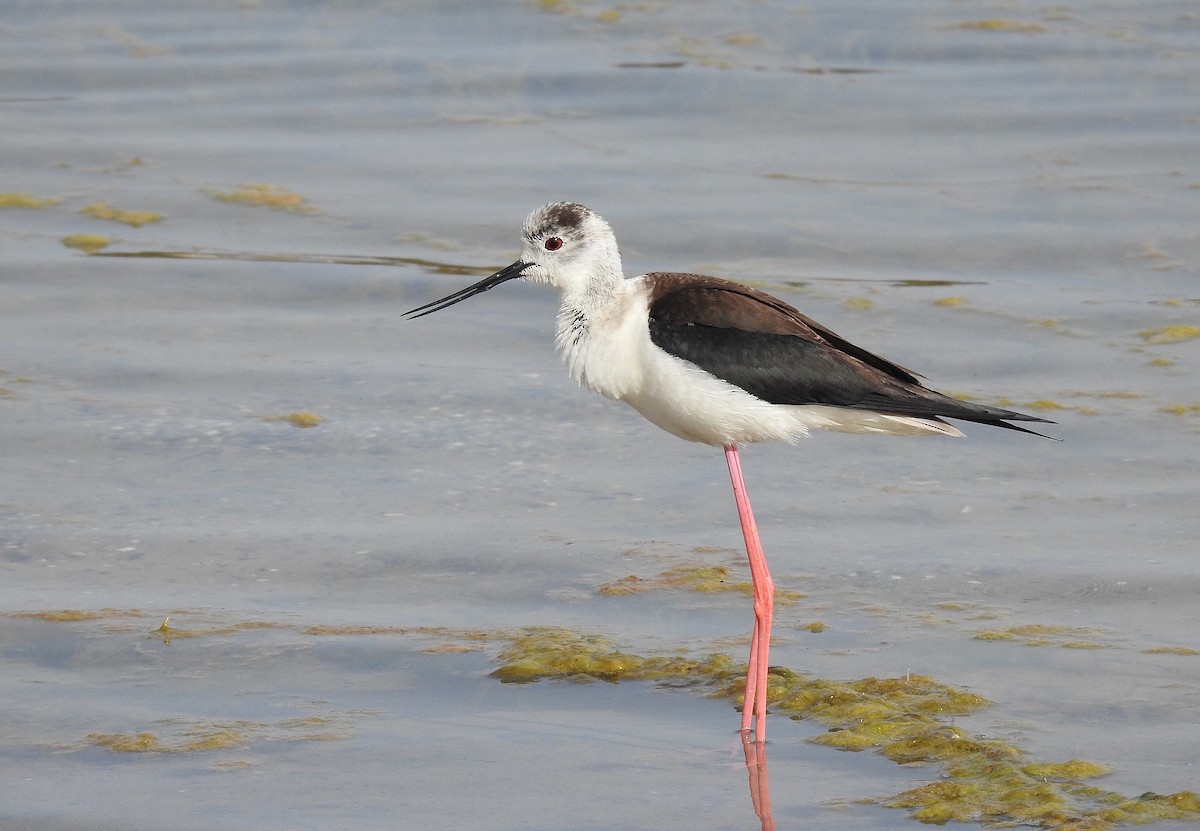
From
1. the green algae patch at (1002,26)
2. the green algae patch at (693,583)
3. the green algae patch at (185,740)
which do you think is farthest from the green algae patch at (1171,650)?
the green algae patch at (1002,26)

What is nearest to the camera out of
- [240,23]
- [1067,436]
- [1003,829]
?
[1003,829]

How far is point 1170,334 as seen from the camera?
7.84 meters

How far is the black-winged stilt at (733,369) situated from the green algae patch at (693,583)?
0.43 metres

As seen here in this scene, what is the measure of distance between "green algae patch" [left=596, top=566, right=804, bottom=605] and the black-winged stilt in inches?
16.8

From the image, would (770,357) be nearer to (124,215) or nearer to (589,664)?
(589,664)

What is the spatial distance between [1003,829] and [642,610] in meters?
1.56

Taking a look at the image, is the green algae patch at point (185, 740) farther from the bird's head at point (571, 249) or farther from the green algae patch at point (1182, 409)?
the green algae patch at point (1182, 409)

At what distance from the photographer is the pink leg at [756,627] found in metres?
4.95

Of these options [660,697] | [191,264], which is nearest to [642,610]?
[660,697]

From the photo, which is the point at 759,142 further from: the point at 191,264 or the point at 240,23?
the point at 240,23

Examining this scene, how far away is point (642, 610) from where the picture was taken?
561cm

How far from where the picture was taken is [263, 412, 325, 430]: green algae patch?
23.2 ft

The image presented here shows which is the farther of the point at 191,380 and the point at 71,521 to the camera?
the point at 191,380

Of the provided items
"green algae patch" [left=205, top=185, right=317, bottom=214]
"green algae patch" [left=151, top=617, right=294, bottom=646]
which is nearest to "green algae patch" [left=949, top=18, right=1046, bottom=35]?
"green algae patch" [left=205, top=185, right=317, bottom=214]
